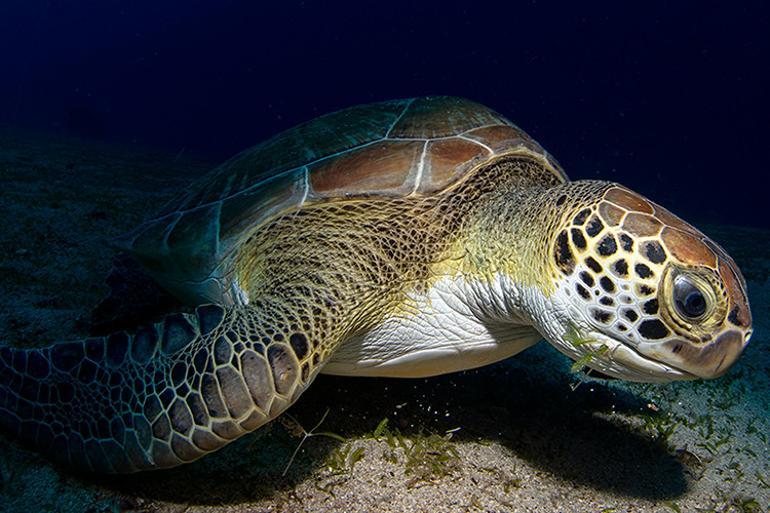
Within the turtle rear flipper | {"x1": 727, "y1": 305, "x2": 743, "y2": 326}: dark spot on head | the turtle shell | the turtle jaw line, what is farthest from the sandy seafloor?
{"x1": 727, "y1": 305, "x2": 743, "y2": 326}: dark spot on head

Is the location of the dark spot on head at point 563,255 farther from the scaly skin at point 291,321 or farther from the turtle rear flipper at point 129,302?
the turtle rear flipper at point 129,302

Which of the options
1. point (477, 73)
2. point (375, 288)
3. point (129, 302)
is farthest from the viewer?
point (477, 73)

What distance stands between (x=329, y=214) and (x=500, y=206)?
0.79m

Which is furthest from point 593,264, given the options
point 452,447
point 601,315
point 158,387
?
point 158,387

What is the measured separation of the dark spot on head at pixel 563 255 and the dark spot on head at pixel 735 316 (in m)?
0.49

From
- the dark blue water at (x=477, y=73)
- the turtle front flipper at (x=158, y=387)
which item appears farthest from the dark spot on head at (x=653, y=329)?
the dark blue water at (x=477, y=73)

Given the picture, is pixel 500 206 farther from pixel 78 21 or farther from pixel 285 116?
pixel 78 21

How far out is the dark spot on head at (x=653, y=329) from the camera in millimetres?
1532

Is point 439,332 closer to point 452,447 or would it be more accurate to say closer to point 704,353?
point 452,447

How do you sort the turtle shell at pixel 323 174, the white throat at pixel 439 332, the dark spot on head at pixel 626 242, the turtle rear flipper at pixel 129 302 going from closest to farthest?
the dark spot on head at pixel 626 242
the white throat at pixel 439 332
the turtle shell at pixel 323 174
the turtle rear flipper at pixel 129 302

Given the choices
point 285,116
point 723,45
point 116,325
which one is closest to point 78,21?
point 285,116

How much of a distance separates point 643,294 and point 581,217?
0.34 m

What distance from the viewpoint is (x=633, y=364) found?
1.63 meters

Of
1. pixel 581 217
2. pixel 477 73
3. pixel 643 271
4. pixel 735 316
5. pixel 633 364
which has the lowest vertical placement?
pixel 633 364
